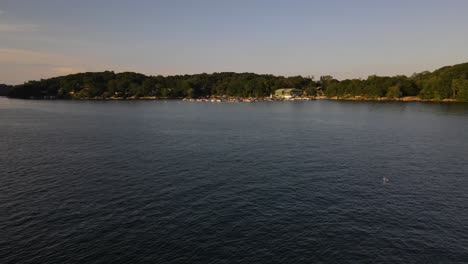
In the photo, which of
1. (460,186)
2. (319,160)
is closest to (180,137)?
(319,160)

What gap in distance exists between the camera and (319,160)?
83.6 metres

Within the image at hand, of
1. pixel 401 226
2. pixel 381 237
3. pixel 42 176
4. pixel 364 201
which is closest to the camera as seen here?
pixel 381 237

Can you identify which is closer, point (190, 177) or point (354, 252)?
point (354, 252)

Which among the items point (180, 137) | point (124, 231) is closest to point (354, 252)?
point (124, 231)

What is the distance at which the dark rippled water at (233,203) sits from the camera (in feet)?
133

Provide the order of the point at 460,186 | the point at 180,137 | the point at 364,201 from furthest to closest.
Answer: the point at 180,137, the point at 460,186, the point at 364,201

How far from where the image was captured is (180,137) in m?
120

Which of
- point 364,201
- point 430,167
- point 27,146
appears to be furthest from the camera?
point 27,146

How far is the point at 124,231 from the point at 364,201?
38.6 meters

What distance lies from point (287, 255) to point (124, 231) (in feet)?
72.2

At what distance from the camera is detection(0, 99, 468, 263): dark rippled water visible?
1594 inches

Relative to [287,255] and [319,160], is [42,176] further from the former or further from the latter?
[319,160]

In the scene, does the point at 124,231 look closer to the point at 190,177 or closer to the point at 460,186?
the point at 190,177

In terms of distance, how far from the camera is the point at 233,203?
180ft
